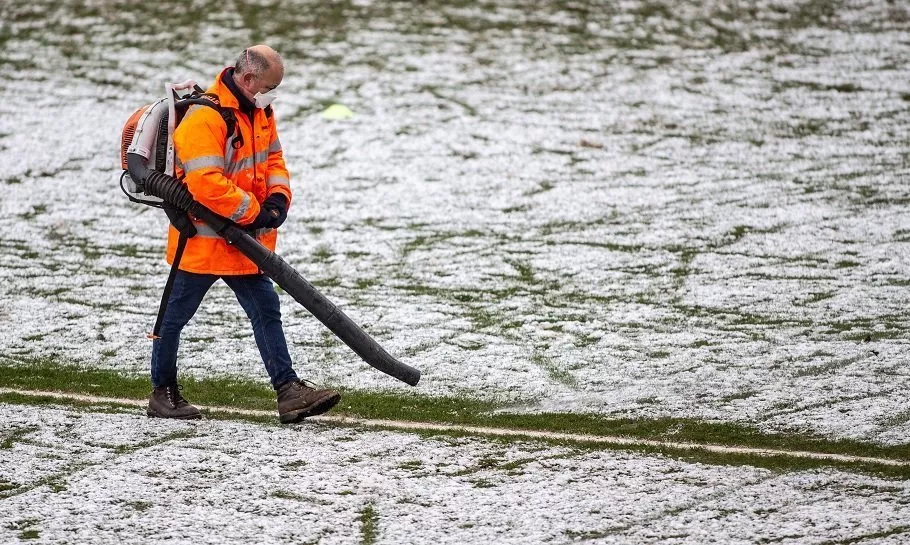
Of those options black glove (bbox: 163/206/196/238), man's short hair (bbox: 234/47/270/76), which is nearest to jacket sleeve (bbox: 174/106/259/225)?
black glove (bbox: 163/206/196/238)

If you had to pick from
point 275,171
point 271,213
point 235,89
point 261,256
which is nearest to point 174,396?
point 261,256

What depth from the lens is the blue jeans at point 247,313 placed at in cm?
539

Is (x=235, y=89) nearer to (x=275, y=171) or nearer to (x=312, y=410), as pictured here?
(x=275, y=171)

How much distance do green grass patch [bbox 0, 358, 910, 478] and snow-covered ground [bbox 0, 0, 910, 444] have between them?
0.14 metres

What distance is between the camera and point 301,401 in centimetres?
543

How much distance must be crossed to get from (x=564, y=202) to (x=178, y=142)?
15.1ft

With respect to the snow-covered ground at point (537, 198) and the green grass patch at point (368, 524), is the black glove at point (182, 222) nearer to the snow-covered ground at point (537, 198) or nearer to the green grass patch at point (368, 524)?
the snow-covered ground at point (537, 198)

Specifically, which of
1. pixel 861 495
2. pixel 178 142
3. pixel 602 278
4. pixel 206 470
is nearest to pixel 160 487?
pixel 206 470

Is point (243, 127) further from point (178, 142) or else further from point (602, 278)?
point (602, 278)

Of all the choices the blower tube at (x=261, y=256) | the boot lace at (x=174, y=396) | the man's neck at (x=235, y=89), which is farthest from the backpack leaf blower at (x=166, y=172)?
the boot lace at (x=174, y=396)

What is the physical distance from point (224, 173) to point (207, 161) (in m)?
0.20

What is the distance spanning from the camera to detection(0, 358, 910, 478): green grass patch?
5098 mm

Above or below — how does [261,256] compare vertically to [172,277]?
above

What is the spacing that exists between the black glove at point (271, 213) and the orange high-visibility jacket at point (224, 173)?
0.15 ft
